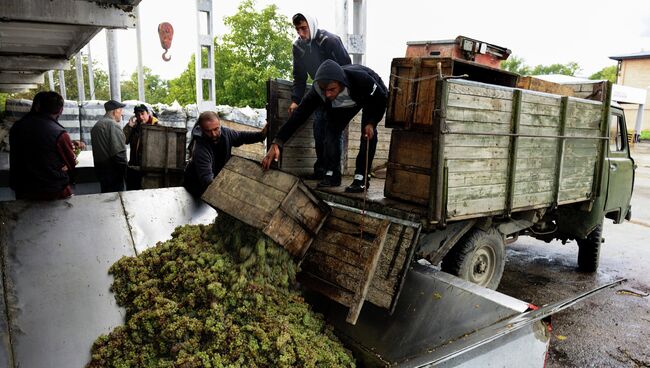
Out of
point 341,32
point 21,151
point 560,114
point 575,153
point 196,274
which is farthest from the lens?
point 341,32

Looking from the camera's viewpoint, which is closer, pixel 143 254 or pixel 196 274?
pixel 196 274

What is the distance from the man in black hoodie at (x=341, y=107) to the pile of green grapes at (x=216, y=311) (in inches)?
36.0

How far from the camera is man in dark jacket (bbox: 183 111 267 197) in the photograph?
15.7 ft

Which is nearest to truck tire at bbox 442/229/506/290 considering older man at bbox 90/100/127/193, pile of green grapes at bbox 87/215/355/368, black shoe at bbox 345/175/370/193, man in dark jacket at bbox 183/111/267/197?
black shoe at bbox 345/175/370/193

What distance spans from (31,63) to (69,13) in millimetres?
5029

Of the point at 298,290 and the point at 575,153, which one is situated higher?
the point at 575,153

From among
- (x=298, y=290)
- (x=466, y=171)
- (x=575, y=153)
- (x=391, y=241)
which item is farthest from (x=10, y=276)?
(x=575, y=153)

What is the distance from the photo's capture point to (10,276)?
3377 mm

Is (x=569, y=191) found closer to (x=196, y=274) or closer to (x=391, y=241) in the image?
(x=391, y=241)

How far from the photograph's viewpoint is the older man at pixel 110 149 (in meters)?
6.21

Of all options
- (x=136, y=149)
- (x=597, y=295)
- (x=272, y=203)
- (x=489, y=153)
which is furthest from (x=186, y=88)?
(x=489, y=153)

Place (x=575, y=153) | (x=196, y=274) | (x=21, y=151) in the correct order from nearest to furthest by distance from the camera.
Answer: (x=196, y=274)
(x=21, y=151)
(x=575, y=153)

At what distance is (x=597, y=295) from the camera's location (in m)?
5.93

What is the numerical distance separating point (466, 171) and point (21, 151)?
13.8 feet
